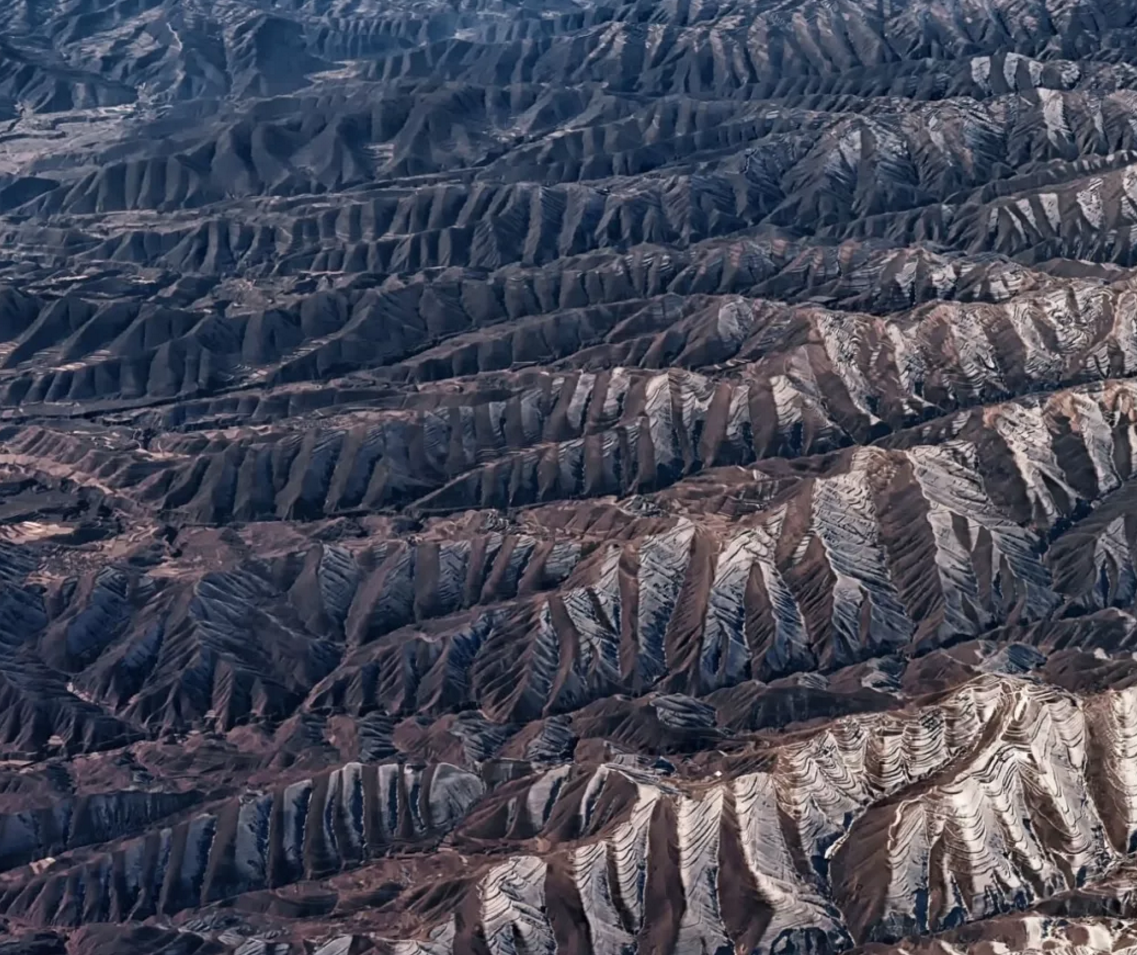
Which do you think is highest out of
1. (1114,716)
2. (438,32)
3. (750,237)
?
(1114,716)

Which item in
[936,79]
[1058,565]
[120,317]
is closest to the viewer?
[1058,565]

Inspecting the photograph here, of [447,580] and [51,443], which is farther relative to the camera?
[51,443]

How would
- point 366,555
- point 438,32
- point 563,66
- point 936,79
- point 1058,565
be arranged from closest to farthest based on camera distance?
point 1058,565
point 366,555
point 936,79
point 563,66
point 438,32

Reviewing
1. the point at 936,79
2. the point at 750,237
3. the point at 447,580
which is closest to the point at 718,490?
the point at 447,580

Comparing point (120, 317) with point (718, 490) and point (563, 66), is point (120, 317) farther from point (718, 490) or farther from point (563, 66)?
point (563, 66)

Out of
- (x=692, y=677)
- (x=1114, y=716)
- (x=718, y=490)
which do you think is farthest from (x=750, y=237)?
(x=1114, y=716)

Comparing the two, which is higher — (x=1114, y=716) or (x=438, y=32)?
(x=1114, y=716)

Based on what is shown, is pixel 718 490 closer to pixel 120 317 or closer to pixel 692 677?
pixel 692 677
